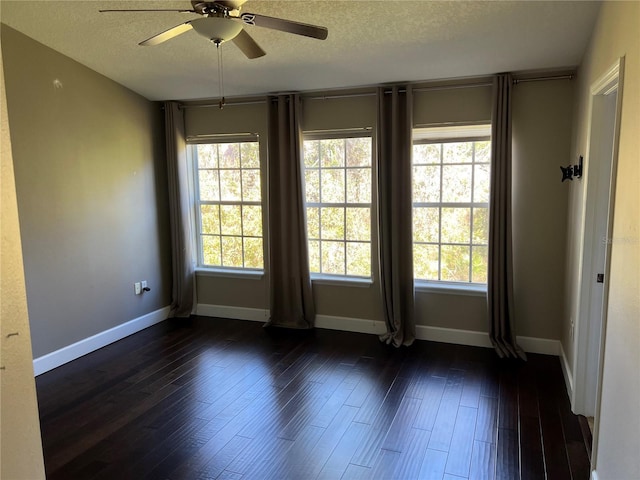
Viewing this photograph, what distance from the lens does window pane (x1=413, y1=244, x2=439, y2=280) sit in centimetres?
426

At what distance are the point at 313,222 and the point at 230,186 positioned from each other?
1070mm

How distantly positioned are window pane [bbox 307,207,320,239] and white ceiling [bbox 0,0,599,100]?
1.23 meters

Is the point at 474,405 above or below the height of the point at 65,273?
below

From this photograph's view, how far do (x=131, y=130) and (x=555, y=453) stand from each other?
4.51m

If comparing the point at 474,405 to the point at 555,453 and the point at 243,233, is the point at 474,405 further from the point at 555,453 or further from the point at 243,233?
the point at 243,233

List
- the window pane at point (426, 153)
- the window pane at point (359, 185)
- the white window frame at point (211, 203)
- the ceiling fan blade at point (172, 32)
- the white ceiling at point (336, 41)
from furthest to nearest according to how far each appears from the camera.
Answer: the white window frame at point (211, 203)
the window pane at point (359, 185)
the window pane at point (426, 153)
the white ceiling at point (336, 41)
the ceiling fan blade at point (172, 32)

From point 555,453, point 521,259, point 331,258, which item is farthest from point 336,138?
point 555,453

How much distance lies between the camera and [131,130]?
14.9 feet

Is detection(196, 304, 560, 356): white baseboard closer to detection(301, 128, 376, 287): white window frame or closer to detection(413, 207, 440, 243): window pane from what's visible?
detection(301, 128, 376, 287): white window frame

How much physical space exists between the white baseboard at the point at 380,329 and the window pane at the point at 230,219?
0.88 m

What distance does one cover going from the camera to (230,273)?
16.5ft

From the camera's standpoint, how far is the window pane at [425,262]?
14.0ft

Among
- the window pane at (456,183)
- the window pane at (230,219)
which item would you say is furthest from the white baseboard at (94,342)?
the window pane at (456,183)

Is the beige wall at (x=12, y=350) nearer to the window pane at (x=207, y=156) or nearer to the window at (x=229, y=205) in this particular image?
the window at (x=229, y=205)
